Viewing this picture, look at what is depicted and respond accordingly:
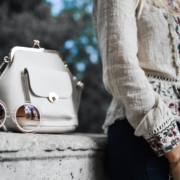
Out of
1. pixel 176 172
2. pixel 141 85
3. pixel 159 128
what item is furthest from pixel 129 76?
pixel 176 172

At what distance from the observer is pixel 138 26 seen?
103 cm

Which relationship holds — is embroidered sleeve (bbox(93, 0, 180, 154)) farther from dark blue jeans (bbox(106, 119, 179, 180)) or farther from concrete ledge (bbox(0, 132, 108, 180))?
concrete ledge (bbox(0, 132, 108, 180))

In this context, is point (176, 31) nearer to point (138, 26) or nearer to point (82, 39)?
point (138, 26)

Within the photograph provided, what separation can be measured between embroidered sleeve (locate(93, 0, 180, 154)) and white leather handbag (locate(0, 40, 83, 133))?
21 cm

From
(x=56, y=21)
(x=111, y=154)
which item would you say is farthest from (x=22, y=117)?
(x=56, y=21)

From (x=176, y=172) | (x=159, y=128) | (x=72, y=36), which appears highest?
(x=72, y=36)

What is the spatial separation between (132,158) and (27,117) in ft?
0.97

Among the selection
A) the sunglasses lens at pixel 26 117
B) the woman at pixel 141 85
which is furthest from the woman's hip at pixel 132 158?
the sunglasses lens at pixel 26 117

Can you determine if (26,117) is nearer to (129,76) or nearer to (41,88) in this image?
(41,88)

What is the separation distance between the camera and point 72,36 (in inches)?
96.8

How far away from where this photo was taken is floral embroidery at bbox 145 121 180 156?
91cm

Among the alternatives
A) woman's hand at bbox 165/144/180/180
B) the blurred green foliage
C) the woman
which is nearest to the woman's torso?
the woman

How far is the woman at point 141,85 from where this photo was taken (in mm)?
919

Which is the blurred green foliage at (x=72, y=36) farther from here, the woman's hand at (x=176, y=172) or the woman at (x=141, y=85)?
the woman's hand at (x=176, y=172)
